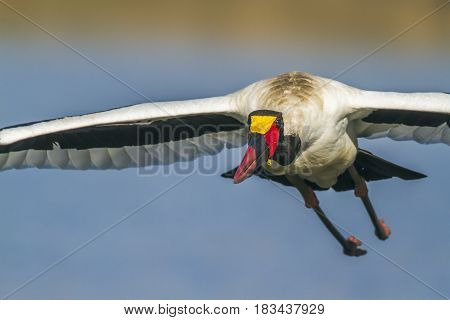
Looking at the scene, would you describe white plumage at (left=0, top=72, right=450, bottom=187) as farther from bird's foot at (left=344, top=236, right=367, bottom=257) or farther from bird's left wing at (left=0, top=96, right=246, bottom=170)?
bird's foot at (left=344, top=236, right=367, bottom=257)

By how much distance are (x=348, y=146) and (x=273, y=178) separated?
1.15 m

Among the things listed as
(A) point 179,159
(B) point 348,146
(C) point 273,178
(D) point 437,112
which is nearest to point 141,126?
(A) point 179,159

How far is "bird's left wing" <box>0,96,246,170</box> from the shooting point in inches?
448

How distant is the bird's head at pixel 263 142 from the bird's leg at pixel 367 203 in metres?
1.72

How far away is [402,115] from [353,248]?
81.8 inches

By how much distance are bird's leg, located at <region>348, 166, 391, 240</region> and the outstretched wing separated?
72 centimetres

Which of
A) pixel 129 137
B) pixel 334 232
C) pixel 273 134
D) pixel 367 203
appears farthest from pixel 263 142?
pixel 334 232

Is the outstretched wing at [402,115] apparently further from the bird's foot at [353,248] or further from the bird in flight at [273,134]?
the bird's foot at [353,248]

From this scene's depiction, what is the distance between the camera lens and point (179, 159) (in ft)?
40.5

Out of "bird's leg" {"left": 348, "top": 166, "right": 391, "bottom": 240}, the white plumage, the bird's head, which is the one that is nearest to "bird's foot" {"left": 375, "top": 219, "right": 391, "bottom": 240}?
"bird's leg" {"left": 348, "top": 166, "right": 391, "bottom": 240}

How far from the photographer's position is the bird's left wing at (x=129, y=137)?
11367 mm

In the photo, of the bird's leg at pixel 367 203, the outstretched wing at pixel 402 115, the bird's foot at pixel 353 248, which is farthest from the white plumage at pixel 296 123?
the bird's foot at pixel 353 248
